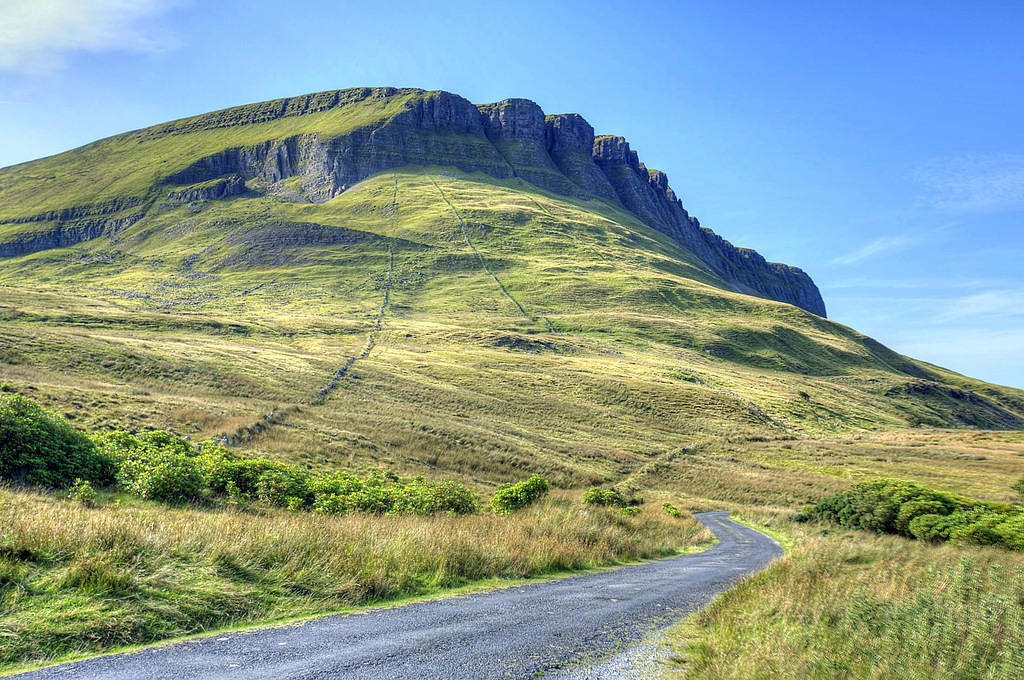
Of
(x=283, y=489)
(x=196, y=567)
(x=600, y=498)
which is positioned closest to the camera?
(x=196, y=567)

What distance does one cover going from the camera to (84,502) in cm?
1235

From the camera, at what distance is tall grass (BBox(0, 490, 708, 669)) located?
6770 millimetres

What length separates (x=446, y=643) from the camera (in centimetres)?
725

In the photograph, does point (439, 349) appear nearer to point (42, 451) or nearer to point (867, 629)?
point (42, 451)

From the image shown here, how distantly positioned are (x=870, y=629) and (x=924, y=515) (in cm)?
2149

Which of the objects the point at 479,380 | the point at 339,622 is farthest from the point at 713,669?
the point at 479,380

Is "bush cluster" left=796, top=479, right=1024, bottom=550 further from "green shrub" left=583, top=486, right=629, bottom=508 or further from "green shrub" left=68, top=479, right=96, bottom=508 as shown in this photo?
"green shrub" left=68, top=479, right=96, bottom=508

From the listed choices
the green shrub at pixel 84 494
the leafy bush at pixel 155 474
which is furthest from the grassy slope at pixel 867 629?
the leafy bush at pixel 155 474

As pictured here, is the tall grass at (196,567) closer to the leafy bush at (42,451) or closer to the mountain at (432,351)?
the leafy bush at (42,451)

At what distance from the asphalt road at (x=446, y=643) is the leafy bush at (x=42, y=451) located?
11.5 meters

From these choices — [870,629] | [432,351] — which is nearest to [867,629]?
[870,629]

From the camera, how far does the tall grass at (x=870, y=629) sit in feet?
16.6

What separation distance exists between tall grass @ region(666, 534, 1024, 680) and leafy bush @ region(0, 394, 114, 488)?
16.0 m

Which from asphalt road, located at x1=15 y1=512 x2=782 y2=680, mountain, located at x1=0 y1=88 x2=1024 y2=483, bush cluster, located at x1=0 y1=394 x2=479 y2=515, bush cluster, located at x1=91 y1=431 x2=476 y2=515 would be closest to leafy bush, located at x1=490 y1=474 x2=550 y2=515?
bush cluster, located at x1=91 y1=431 x2=476 y2=515
